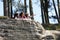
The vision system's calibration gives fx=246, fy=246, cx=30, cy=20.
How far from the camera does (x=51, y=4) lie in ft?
99.7

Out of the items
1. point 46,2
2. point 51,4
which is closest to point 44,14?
point 46,2

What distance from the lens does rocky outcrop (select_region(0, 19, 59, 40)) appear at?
14703 mm

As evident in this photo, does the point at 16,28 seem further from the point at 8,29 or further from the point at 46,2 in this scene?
the point at 46,2

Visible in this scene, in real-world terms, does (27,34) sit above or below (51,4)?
below

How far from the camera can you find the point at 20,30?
1479 cm

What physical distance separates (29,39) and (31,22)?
103cm

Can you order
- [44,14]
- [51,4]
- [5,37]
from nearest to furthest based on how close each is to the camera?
[5,37]
[44,14]
[51,4]

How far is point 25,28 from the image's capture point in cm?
1480

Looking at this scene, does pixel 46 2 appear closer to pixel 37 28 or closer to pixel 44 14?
pixel 44 14

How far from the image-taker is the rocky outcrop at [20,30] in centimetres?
1470

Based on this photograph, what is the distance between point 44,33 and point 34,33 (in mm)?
1026

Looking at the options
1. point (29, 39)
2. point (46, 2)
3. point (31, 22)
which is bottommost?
point (29, 39)

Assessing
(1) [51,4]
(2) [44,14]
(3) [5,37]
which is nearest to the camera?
(3) [5,37]

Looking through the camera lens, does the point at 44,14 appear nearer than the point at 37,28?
No
